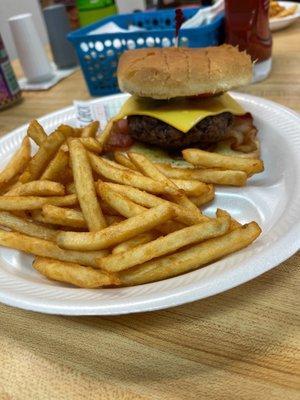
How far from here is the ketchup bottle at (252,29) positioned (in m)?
2.38

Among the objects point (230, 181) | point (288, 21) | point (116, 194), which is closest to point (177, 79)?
point (230, 181)

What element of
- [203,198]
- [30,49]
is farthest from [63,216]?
[30,49]

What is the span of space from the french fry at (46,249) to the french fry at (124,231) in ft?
0.11

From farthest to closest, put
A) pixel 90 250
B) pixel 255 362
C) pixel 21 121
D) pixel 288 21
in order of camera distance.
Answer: pixel 288 21, pixel 21 121, pixel 90 250, pixel 255 362

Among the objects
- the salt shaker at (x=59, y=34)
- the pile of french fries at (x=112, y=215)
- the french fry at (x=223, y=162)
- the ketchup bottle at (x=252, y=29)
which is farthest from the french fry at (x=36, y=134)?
the salt shaker at (x=59, y=34)

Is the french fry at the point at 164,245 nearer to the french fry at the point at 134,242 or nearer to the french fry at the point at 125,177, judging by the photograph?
the french fry at the point at 134,242

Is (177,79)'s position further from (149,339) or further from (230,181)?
(149,339)

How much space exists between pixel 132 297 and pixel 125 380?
19cm

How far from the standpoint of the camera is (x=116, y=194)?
1220 mm

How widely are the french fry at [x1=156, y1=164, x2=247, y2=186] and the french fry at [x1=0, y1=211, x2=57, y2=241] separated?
1.50 ft

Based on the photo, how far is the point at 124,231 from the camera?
1.11 metres

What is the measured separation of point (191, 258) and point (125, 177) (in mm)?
393

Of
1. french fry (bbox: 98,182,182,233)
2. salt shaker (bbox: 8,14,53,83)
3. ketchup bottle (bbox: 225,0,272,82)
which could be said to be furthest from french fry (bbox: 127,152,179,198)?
salt shaker (bbox: 8,14,53,83)

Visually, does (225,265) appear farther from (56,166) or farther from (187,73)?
(187,73)
